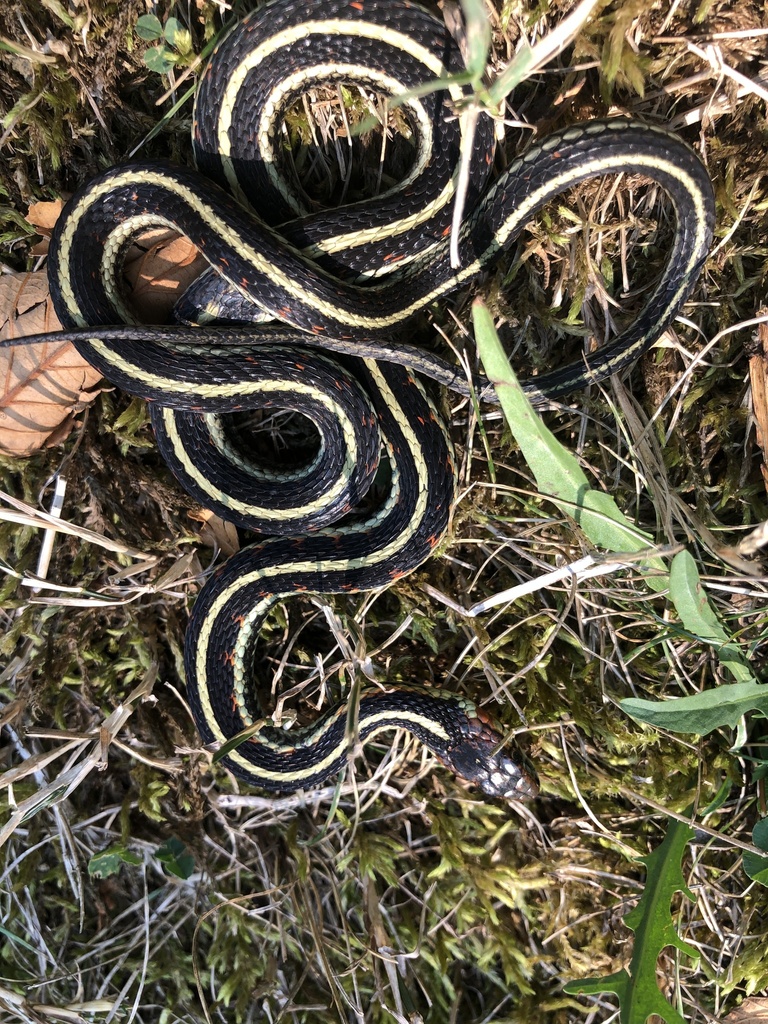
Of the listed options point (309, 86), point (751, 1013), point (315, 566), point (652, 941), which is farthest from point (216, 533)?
point (751, 1013)

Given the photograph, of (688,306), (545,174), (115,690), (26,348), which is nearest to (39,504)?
(26,348)

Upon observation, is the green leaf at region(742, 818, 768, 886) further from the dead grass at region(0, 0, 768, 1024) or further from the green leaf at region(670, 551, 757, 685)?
the green leaf at region(670, 551, 757, 685)

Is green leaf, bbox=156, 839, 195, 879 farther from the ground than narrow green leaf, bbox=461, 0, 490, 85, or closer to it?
closer to it

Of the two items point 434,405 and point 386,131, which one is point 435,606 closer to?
point 434,405

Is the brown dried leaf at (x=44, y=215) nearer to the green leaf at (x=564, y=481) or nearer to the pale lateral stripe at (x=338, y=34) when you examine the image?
the pale lateral stripe at (x=338, y=34)

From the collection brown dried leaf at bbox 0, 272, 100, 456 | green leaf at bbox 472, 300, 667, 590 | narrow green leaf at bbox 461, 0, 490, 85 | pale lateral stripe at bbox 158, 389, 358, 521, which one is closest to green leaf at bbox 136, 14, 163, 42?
brown dried leaf at bbox 0, 272, 100, 456

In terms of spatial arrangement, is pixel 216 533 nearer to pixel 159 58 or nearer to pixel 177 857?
pixel 177 857
